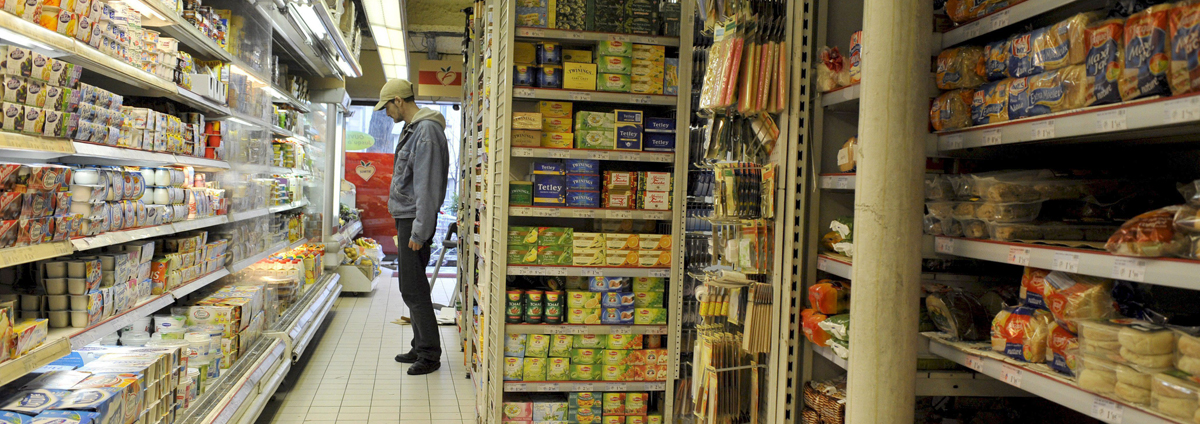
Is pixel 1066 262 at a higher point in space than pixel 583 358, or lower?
higher

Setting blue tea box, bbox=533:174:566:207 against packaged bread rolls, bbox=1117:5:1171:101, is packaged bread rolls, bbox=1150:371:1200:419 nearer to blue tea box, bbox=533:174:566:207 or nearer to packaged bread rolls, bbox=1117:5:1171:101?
packaged bread rolls, bbox=1117:5:1171:101

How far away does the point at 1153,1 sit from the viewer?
55.5 inches

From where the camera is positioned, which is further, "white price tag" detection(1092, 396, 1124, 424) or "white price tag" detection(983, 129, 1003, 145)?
"white price tag" detection(983, 129, 1003, 145)

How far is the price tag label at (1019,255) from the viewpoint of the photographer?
1576mm

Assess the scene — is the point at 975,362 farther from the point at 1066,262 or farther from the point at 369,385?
the point at 369,385

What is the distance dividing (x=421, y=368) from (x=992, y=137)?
4324mm

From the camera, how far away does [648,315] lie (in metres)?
3.48

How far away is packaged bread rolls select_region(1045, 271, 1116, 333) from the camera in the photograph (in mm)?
1529

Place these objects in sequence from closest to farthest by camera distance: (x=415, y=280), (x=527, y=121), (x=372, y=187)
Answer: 1. (x=527, y=121)
2. (x=415, y=280)
3. (x=372, y=187)

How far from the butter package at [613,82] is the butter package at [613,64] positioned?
2cm

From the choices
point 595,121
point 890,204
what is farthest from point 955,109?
point 595,121

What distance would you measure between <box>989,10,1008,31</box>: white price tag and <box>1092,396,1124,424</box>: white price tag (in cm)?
85

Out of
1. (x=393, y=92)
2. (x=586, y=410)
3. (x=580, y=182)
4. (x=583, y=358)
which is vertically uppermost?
(x=393, y=92)

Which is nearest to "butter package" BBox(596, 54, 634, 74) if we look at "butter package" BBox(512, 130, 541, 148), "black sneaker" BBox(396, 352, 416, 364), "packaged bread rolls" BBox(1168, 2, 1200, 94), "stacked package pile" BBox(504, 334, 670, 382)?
"butter package" BBox(512, 130, 541, 148)
